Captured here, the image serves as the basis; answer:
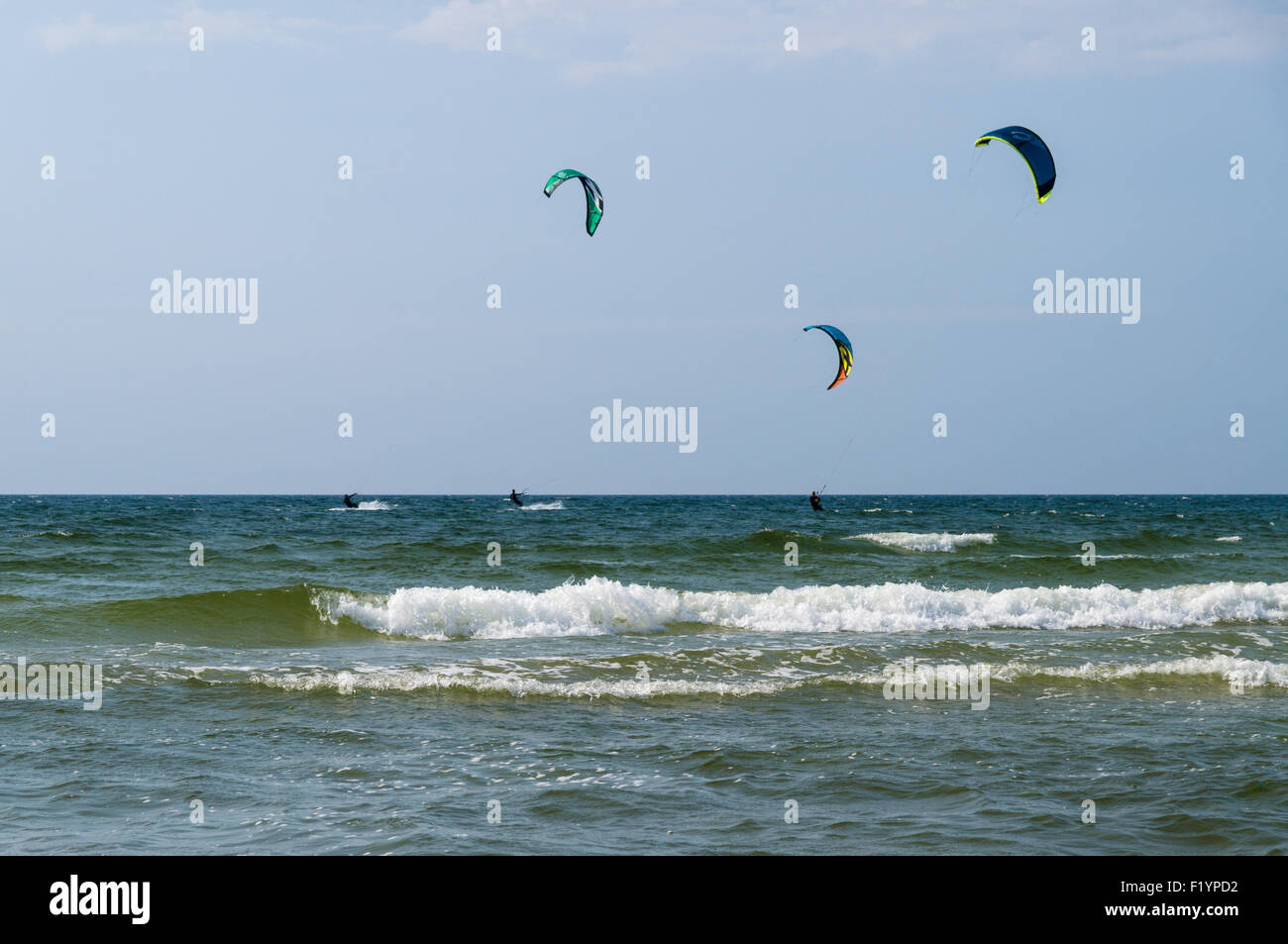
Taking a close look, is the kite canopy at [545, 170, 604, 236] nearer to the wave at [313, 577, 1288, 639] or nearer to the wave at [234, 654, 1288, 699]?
the wave at [313, 577, 1288, 639]

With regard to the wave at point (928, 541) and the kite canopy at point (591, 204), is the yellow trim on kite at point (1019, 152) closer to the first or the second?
the kite canopy at point (591, 204)

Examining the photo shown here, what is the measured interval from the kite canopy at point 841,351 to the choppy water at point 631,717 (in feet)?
21.0

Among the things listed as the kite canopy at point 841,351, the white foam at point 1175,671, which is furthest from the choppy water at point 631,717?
the kite canopy at point 841,351

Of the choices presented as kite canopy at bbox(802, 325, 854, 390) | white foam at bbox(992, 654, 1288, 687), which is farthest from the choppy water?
kite canopy at bbox(802, 325, 854, 390)

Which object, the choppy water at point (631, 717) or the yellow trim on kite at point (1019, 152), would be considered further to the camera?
the yellow trim on kite at point (1019, 152)

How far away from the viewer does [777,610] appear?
18.0m

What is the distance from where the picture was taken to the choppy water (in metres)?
6.50

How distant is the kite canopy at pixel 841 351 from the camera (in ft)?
84.1

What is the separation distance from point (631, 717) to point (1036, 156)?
44.4 ft

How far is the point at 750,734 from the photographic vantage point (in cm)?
914

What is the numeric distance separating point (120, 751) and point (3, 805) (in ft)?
5.17

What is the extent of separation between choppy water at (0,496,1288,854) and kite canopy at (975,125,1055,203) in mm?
7321
